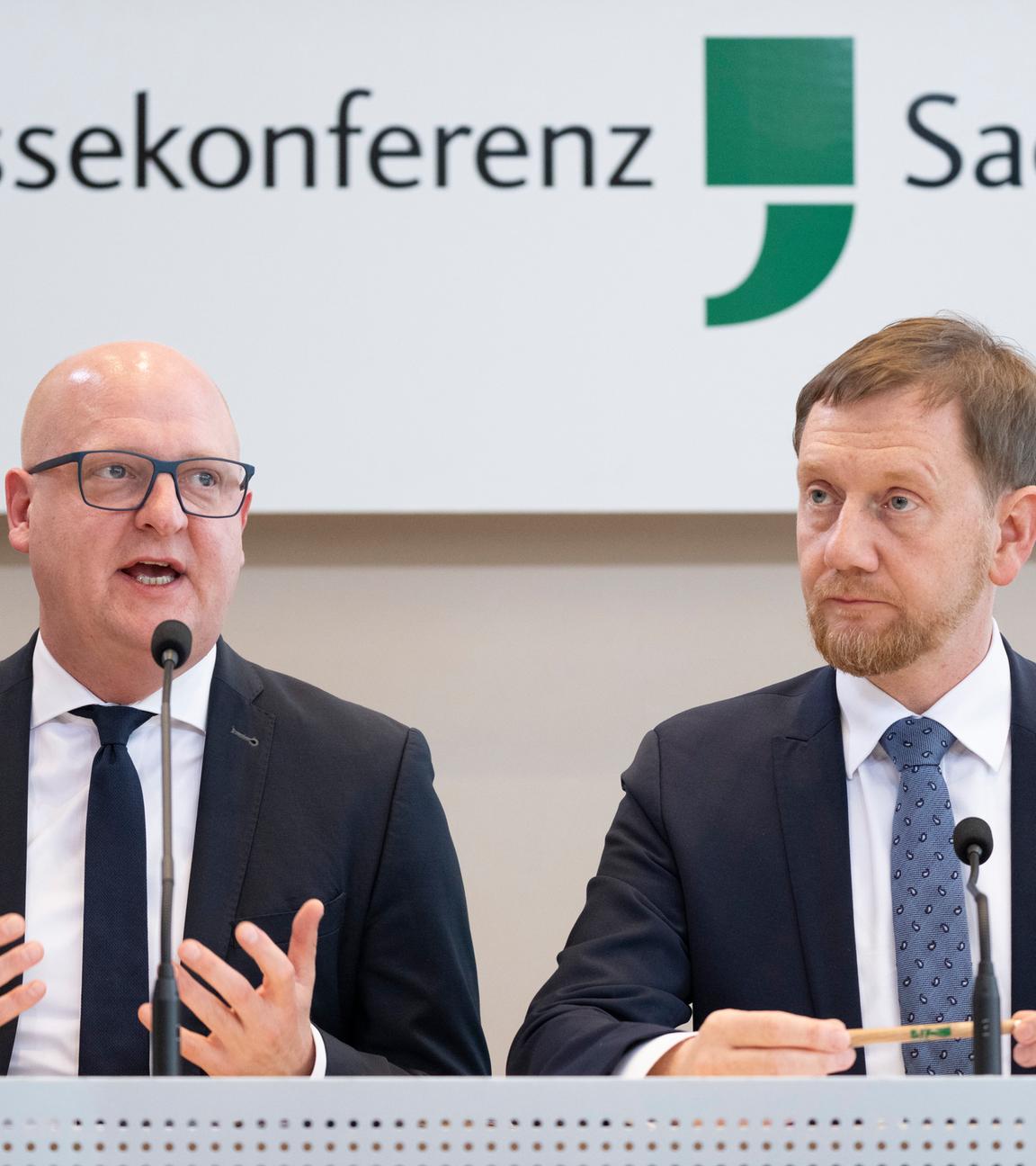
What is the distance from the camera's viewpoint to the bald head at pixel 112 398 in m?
1.90

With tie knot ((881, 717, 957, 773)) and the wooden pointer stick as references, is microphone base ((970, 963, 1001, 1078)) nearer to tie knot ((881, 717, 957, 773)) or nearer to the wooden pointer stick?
the wooden pointer stick

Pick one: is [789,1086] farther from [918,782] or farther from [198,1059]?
[918,782]

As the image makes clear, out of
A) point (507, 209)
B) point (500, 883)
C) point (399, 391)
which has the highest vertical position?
point (507, 209)

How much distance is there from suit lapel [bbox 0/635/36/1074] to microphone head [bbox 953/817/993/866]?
3.50 feet

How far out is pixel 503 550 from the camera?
2.72 metres

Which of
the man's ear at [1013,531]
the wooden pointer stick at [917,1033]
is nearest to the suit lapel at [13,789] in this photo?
the wooden pointer stick at [917,1033]

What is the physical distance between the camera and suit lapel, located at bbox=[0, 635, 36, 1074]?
1780 mm

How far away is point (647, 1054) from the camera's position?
5.08 feet

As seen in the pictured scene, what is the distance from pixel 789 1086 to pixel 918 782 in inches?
31.8

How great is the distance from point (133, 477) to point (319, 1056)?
750 millimetres

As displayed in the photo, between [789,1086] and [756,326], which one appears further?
[756,326]

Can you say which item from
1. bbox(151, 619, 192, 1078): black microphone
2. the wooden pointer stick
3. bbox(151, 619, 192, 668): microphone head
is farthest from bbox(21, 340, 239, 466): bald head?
the wooden pointer stick

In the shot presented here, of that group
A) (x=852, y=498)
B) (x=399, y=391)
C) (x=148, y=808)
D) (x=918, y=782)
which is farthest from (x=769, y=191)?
(x=148, y=808)

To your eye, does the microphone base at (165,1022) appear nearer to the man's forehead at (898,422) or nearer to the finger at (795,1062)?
the finger at (795,1062)
